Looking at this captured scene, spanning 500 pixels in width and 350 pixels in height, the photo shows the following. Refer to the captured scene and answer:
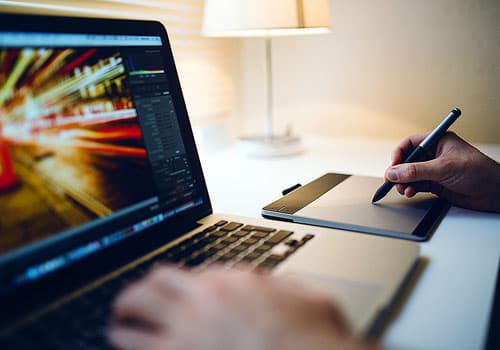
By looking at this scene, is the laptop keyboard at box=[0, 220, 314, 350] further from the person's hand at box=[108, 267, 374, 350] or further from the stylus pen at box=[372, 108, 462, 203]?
the stylus pen at box=[372, 108, 462, 203]

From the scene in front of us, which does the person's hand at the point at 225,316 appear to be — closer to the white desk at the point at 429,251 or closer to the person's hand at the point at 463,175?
the white desk at the point at 429,251

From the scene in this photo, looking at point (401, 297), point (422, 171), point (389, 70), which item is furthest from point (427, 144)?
point (389, 70)

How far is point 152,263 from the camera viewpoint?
0.56 m

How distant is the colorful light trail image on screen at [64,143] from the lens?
49 centimetres

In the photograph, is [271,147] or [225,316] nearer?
[225,316]

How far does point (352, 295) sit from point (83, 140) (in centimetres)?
37

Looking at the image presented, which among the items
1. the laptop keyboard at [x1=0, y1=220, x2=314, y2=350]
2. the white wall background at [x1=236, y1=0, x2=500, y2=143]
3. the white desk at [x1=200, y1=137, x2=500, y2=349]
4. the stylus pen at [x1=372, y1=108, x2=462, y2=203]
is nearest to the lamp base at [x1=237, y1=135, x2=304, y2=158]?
the white desk at [x1=200, y1=137, x2=500, y2=349]

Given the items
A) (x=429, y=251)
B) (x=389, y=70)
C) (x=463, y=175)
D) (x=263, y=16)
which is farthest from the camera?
(x=389, y=70)

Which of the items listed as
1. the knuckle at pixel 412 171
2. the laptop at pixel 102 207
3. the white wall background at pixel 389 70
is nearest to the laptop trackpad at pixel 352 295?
the laptop at pixel 102 207

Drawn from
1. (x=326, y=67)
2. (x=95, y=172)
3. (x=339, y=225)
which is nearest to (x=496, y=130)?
(x=326, y=67)

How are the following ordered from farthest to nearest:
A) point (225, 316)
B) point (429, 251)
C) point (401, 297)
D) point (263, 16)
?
point (263, 16) → point (429, 251) → point (401, 297) → point (225, 316)

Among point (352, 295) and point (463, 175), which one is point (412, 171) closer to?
point (463, 175)

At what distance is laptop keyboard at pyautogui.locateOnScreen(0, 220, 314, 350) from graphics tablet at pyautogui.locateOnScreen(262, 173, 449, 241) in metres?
0.11

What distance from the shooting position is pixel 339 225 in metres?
0.70
